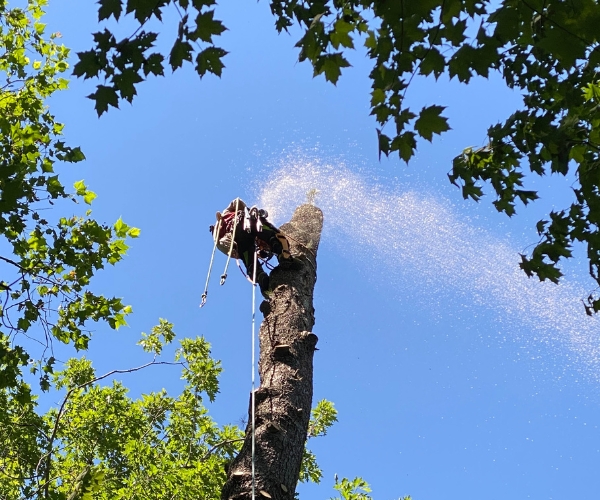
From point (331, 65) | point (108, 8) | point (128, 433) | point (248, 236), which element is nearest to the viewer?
point (108, 8)

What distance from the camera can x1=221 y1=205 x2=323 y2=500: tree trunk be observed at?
273 centimetres

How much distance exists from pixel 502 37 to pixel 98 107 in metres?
1.48

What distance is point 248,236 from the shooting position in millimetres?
4973

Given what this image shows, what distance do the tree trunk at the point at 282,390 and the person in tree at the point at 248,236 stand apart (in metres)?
0.18

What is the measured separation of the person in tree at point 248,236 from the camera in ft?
15.6

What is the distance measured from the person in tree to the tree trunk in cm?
18

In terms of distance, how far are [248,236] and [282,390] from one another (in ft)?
6.73

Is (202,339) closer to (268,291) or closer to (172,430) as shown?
(172,430)

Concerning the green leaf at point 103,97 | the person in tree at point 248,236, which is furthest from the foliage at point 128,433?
the green leaf at point 103,97

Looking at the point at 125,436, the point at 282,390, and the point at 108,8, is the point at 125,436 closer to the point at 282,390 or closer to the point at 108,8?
the point at 282,390

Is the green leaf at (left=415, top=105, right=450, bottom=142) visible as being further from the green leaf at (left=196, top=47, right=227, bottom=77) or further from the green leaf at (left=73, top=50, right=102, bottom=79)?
the green leaf at (left=73, top=50, right=102, bottom=79)

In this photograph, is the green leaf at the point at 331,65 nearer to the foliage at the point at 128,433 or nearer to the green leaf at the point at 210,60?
the green leaf at the point at 210,60

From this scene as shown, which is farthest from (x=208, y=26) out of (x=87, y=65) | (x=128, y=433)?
(x=128, y=433)

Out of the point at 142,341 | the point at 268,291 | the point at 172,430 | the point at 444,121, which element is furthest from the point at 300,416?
the point at 142,341
